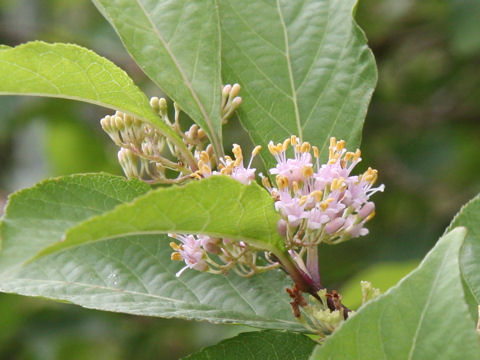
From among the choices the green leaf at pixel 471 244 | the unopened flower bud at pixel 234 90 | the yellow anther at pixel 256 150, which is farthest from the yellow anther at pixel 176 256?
the green leaf at pixel 471 244

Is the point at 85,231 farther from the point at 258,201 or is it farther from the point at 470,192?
the point at 470,192

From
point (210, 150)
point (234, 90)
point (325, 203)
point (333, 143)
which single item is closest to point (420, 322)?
point (325, 203)

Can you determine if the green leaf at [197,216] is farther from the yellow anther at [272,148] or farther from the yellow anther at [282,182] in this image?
the yellow anther at [272,148]

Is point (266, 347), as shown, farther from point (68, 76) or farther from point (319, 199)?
point (68, 76)

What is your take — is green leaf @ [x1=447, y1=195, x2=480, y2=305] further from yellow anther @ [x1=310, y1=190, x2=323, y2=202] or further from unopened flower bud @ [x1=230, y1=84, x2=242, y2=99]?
unopened flower bud @ [x1=230, y1=84, x2=242, y2=99]

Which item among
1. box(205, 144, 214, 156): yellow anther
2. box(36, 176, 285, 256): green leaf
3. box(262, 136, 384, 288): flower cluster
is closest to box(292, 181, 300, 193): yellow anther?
box(262, 136, 384, 288): flower cluster
